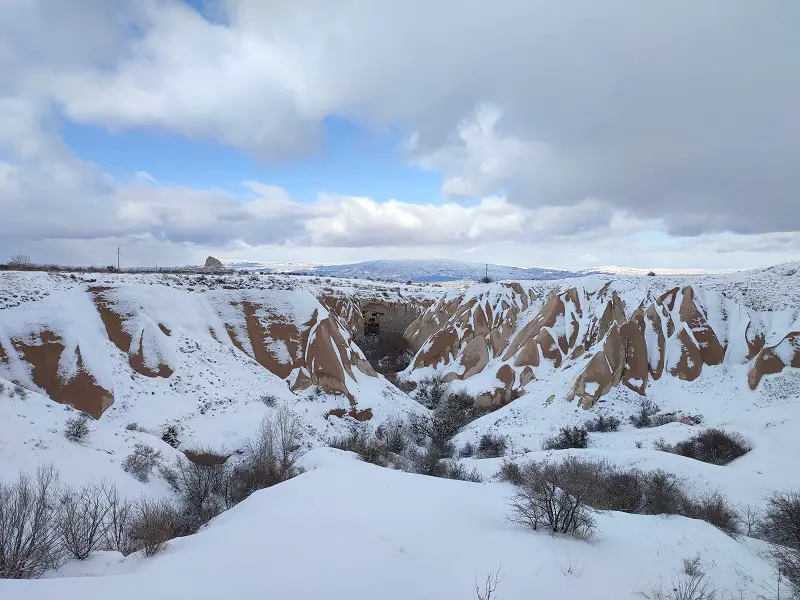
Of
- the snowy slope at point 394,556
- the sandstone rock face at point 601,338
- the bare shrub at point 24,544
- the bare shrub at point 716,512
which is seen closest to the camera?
the snowy slope at point 394,556

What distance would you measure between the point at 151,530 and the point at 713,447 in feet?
69.0

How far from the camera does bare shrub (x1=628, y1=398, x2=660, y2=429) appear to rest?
23.6 metres

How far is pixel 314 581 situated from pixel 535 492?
5.60 metres

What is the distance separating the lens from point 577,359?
30094mm

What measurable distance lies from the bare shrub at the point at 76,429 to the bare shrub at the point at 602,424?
2318cm

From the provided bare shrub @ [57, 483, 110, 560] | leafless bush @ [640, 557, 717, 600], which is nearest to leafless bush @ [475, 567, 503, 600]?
leafless bush @ [640, 557, 717, 600]

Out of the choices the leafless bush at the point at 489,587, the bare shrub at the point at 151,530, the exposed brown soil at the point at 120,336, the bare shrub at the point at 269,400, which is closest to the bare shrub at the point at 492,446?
the bare shrub at the point at 269,400

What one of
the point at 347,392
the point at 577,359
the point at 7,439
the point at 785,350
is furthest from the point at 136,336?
the point at 785,350

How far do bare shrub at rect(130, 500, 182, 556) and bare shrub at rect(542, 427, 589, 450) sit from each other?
16916 mm

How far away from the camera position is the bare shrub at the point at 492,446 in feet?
71.9

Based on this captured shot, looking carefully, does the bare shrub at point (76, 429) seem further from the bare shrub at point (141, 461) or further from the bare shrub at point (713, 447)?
the bare shrub at point (713, 447)

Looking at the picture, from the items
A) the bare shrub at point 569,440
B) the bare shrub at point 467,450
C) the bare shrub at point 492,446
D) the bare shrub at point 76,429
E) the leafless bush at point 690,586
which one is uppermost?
the leafless bush at point 690,586

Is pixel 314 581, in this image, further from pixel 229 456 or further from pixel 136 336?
pixel 136 336

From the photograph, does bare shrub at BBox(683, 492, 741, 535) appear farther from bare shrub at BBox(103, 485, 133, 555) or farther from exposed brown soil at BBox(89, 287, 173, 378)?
exposed brown soil at BBox(89, 287, 173, 378)
